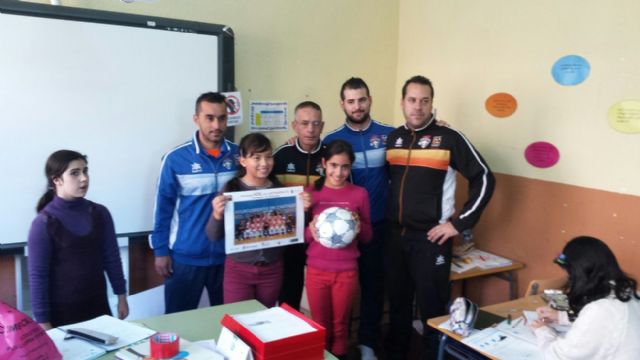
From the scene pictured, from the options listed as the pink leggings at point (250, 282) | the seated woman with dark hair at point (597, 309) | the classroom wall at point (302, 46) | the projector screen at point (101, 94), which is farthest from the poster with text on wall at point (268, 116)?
the seated woman with dark hair at point (597, 309)

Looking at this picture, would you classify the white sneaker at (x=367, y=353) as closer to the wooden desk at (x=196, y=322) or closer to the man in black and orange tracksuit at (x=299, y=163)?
the man in black and orange tracksuit at (x=299, y=163)

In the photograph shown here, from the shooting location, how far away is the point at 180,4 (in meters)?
3.12

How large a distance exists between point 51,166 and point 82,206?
0.22 m

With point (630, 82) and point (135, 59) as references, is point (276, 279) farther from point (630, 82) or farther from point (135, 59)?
point (630, 82)

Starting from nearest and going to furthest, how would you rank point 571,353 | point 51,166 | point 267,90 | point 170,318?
point 571,353, point 170,318, point 51,166, point 267,90

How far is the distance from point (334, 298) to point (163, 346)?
1.28 meters

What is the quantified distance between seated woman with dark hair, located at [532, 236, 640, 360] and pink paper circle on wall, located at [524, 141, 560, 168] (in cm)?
125

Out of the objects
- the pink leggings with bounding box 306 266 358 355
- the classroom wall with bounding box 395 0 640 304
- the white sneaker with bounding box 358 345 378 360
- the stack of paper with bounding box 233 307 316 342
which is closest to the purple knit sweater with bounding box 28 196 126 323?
the stack of paper with bounding box 233 307 316 342

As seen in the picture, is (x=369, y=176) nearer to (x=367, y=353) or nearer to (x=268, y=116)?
(x=268, y=116)

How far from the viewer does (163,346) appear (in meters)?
1.52

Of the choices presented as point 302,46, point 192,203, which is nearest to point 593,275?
point 192,203

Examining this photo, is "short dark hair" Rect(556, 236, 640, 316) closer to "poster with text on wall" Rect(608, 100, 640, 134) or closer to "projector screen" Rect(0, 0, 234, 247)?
"poster with text on wall" Rect(608, 100, 640, 134)

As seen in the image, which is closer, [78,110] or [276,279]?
[276,279]

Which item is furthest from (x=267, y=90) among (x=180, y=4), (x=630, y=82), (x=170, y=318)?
(x=630, y=82)
